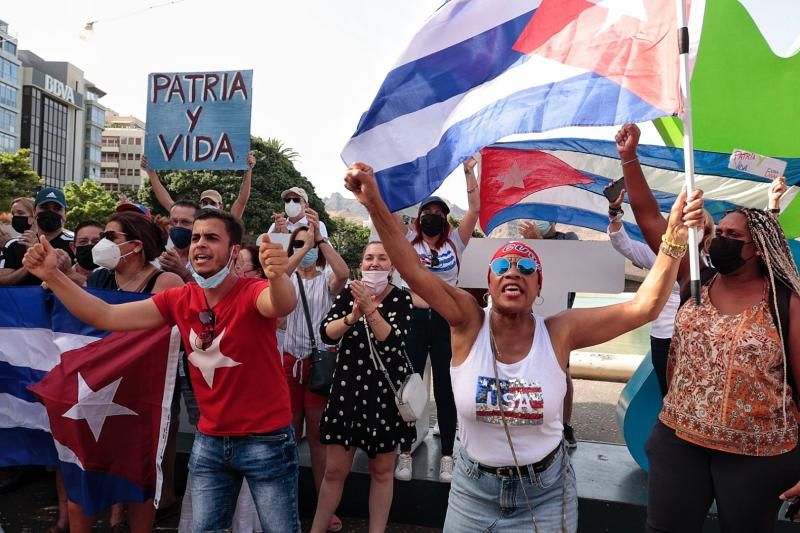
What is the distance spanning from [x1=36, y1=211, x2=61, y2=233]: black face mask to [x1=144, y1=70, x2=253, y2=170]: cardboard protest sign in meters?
1.25

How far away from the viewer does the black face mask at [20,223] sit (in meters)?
5.08

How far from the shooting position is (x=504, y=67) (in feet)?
11.4

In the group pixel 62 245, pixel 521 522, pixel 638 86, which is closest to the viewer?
pixel 521 522

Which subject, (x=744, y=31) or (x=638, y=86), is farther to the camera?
(x=744, y=31)

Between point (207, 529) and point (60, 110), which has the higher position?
point (60, 110)

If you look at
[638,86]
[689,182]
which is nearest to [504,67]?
[638,86]

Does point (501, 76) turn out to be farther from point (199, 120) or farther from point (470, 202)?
point (199, 120)

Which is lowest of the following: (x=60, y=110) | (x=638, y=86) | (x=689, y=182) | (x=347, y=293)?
(x=347, y=293)

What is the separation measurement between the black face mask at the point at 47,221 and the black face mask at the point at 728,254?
4526mm

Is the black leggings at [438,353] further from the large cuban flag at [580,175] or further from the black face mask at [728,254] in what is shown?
the black face mask at [728,254]

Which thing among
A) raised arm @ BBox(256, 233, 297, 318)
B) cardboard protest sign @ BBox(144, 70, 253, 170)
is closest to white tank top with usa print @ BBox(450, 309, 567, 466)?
raised arm @ BBox(256, 233, 297, 318)

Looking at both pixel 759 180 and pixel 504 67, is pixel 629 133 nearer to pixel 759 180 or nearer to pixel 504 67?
pixel 504 67

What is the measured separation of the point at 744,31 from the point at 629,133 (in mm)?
2596

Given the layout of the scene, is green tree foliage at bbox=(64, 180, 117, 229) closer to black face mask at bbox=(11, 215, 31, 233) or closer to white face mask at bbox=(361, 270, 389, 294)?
black face mask at bbox=(11, 215, 31, 233)
